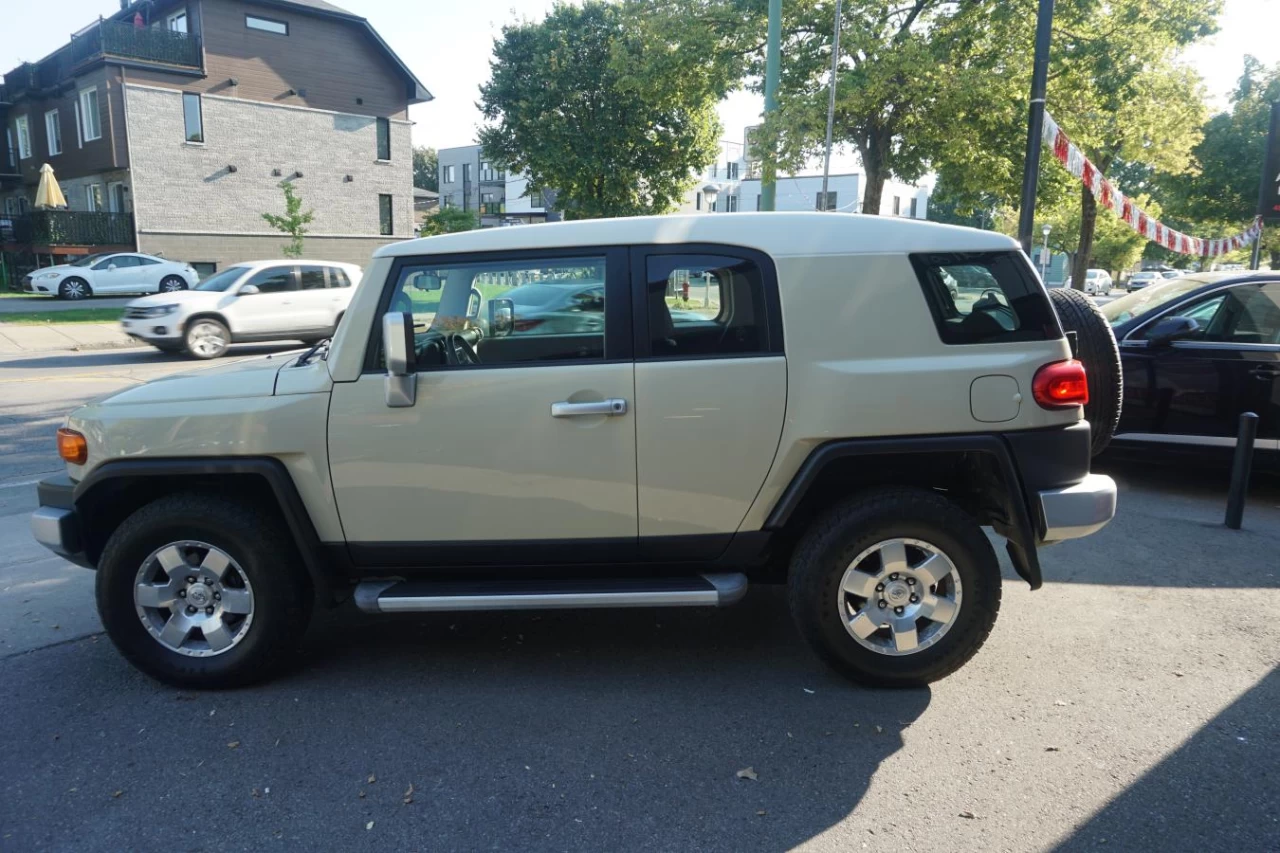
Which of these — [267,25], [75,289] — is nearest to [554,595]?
[75,289]

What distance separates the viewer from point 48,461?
795 cm

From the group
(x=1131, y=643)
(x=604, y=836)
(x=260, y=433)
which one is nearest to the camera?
(x=604, y=836)

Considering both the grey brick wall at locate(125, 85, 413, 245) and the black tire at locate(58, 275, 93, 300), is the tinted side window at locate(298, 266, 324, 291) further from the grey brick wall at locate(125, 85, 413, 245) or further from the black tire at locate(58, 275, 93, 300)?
the grey brick wall at locate(125, 85, 413, 245)

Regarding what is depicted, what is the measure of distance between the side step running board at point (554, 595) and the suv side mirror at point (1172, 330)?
16.1 ft

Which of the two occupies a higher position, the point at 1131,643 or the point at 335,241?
the point at 335,241

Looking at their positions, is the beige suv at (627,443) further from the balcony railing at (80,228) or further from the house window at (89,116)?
the house window at (89,116)

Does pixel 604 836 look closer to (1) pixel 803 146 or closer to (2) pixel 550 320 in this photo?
(2) pixel 550 320

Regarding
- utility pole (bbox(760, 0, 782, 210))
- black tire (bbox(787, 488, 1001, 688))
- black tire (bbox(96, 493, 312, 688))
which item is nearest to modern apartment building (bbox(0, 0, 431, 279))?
utility pole (bbox(760, 0, 782, 210))

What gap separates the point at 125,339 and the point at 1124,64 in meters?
19.4

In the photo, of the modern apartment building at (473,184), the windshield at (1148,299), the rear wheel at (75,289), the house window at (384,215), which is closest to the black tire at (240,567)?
the windshield at (1148,299)

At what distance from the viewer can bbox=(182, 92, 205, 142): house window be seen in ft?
105

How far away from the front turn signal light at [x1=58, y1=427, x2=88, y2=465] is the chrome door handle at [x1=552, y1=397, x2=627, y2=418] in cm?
199

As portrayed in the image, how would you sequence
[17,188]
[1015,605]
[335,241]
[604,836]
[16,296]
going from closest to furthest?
[604,836], [1015,605], [16,296], [335,241], [17,188]

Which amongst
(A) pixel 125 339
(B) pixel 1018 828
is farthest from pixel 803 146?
(B) pixel 1018 828
